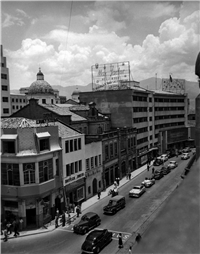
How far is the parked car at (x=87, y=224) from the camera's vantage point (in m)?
28.0

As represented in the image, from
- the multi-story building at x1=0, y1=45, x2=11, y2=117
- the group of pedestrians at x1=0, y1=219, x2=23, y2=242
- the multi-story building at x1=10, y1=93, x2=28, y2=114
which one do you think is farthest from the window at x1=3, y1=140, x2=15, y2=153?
the multi-story building at x1=10, y1=93, x2=28, y2=114

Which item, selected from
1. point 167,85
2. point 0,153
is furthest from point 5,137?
point 167,85

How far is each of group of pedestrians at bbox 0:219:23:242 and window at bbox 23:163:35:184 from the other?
416 centimetres

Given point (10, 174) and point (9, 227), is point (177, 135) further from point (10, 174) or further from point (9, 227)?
point (9, 227)

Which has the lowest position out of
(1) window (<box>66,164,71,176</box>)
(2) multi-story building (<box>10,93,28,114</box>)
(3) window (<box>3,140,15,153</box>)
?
(1) window (<box>66,164,71,176</box>)

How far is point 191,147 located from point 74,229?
6659 cm

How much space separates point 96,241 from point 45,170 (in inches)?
449

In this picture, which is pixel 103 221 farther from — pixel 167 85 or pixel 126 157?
pixel 167 85

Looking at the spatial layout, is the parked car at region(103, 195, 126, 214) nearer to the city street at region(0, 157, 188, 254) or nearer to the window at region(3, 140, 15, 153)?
the city street at region(0, 157, 188, 254)

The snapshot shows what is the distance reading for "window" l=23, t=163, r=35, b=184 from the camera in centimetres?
3045

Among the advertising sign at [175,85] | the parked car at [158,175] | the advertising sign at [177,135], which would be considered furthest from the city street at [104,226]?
the advertising sign at [175,85]

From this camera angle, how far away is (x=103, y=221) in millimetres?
31484

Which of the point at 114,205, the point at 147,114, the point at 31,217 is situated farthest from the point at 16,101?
the point at 114,205

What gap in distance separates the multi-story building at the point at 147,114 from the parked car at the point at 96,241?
38.8 m
